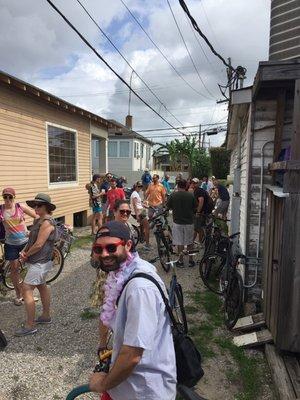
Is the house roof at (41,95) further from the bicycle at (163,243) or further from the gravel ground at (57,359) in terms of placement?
the gravel ground at (57,359)

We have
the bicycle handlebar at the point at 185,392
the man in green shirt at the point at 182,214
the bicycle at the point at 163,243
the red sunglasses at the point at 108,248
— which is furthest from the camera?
the bicycle at the point at 163,243

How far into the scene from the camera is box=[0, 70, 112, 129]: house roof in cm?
781

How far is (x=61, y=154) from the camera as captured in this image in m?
11.2

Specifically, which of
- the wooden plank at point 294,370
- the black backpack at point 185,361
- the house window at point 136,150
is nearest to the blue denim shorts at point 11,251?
the wooden plank at point 294,370

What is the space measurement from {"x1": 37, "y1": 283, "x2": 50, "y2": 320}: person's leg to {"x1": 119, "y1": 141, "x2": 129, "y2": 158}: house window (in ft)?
93.2

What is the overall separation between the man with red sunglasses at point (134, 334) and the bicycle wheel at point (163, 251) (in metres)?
5.50

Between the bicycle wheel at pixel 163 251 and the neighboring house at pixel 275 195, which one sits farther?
the bicycle wheel at pixel 163 251

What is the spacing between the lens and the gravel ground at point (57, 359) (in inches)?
139

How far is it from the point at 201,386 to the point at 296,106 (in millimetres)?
3030

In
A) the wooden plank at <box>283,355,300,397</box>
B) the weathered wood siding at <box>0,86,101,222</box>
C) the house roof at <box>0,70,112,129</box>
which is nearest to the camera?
the wooden plank at <box>283,355,300,397</box>

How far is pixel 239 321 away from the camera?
483cm

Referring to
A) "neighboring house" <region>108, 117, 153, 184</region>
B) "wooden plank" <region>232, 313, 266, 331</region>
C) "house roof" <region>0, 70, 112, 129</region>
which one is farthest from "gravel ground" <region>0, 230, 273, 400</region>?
"neighboring house" <region>108, 117, 153, 184</region>

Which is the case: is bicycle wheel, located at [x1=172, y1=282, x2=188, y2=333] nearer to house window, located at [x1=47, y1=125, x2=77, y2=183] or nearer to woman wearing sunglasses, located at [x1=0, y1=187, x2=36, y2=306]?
woman wearing sunglasses, located at [x1=0, y1=187, x2=36, y2=306]

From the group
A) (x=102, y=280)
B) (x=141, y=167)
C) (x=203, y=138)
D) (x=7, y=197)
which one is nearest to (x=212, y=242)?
(x=102, y=280)
